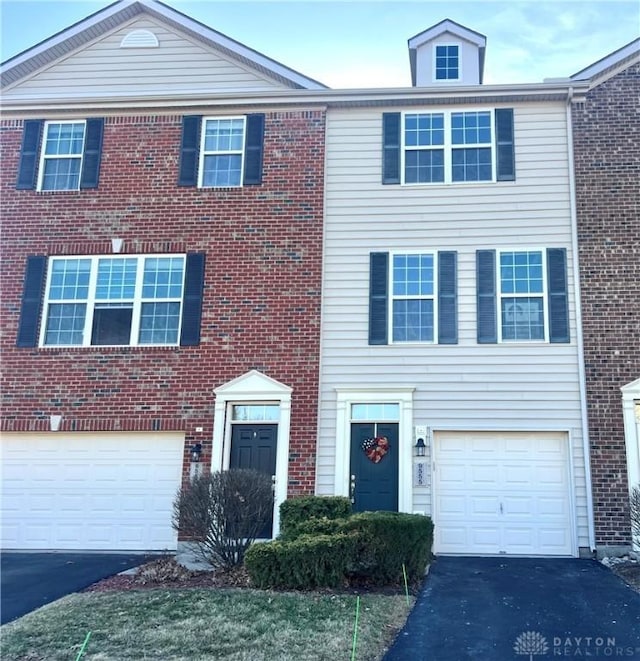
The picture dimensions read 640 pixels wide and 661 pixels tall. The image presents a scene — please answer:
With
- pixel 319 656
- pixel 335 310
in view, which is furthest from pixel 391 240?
pixel 319 656

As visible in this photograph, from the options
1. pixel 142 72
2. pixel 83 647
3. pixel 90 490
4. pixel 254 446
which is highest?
pixel 142 72

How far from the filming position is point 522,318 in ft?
38.9

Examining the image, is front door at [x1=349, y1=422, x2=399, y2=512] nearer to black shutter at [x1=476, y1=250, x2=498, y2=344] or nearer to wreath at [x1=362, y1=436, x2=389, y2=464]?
Result: wreath at [x1=362, y1=436, x2=389, y2=464]

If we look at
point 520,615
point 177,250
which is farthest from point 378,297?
point 520,615

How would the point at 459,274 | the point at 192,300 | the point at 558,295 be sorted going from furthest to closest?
the point at 192,300 → the point at 459,274 → the point at 558,295

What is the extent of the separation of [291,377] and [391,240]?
3011mm

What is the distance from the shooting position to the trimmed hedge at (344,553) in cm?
841

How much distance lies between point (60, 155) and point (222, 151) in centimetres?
317

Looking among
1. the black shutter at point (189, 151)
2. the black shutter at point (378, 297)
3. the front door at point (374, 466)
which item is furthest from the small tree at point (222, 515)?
the black shutter at point (189, 151)

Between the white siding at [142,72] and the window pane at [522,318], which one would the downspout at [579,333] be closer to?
the window pane at [522,318]

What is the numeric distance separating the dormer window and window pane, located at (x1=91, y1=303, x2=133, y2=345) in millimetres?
7322

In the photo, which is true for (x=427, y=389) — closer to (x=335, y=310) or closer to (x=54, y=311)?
(x=335, y=310)

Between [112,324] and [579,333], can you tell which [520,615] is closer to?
[579,333]

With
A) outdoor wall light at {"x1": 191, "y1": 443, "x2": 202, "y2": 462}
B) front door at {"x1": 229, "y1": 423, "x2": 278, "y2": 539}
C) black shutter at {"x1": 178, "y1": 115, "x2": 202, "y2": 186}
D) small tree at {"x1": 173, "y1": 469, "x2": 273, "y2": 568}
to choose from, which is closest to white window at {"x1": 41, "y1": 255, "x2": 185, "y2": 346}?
black shutter at {"x1": 178, "y1": 115, "x2": 202, "y2": 186}
